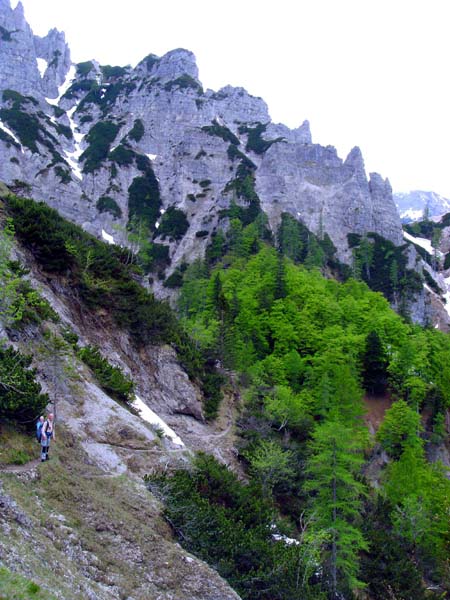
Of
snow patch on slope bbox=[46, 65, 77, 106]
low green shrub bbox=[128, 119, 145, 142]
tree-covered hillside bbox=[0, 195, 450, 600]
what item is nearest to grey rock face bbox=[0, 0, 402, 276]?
low green shrub bbox=[128, 119, 145, 142]

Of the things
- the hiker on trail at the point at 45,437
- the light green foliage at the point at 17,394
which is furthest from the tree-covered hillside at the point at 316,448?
the light green foliage at the point at 17,394

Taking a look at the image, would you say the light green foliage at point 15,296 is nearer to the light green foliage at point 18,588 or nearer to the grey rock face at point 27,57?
the light green foliage at point 18,588

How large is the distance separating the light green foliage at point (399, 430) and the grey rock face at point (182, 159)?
1889 inches

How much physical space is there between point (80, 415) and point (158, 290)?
2319 inches

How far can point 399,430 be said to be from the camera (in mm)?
37656

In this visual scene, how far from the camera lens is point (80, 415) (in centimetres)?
1859

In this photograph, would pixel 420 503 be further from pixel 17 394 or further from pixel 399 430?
pixel 17 394

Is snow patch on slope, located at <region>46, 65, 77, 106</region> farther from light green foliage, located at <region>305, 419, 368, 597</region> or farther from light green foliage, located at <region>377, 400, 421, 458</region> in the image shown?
light green foliage, located at <region>305, 419, 368, 597</region>

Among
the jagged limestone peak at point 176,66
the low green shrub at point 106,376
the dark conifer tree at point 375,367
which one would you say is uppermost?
the jagged limestone peak at point 176,66

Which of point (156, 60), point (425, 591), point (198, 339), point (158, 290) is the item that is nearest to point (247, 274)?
point (198, 339)

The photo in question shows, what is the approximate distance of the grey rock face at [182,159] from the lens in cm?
9244

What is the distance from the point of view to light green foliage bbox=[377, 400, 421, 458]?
37406 millimetres

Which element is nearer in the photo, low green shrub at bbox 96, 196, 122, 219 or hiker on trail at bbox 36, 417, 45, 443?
hiker on trail at bbox 36, 417, 45, 443

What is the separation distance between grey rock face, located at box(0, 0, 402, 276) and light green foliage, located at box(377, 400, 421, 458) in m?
48.0
